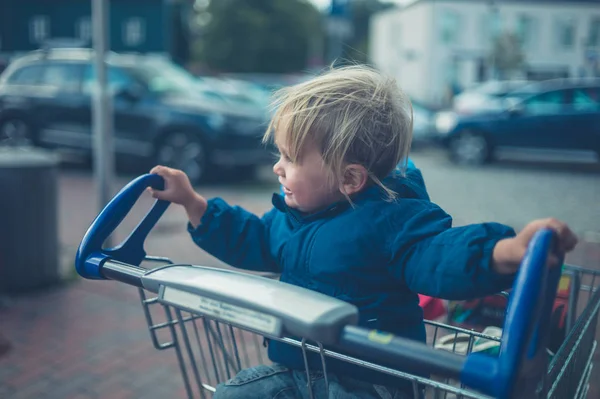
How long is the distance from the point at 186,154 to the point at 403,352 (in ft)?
29.0

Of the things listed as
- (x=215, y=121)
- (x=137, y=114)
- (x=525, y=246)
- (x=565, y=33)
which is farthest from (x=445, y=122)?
(x=525, y=246)

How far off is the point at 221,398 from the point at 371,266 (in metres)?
0.42

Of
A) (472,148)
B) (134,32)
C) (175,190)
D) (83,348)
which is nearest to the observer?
(175,190)

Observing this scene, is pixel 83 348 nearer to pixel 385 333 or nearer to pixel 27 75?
pixel 385 333

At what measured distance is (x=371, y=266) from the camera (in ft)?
4.85

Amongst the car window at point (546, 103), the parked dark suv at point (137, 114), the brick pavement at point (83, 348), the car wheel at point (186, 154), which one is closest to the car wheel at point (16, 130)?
the parked dark suv at point (137, 114)

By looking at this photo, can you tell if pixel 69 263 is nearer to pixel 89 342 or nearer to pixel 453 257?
pixel 89 342

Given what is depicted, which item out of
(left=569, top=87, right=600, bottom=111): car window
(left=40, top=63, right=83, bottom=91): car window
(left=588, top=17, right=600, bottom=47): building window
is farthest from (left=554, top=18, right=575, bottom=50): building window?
(left=40, top=63, right=83, bottom=91): car window

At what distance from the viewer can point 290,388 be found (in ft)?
4.83

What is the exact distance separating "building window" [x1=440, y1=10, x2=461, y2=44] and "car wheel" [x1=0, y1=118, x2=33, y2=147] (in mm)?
30186

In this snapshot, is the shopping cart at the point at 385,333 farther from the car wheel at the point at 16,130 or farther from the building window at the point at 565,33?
the building window at the point at 565,33

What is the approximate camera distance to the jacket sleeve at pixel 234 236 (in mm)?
1770

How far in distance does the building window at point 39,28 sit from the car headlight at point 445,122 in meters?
27.5

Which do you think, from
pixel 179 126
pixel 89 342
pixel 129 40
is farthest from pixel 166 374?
pixel 129 40
